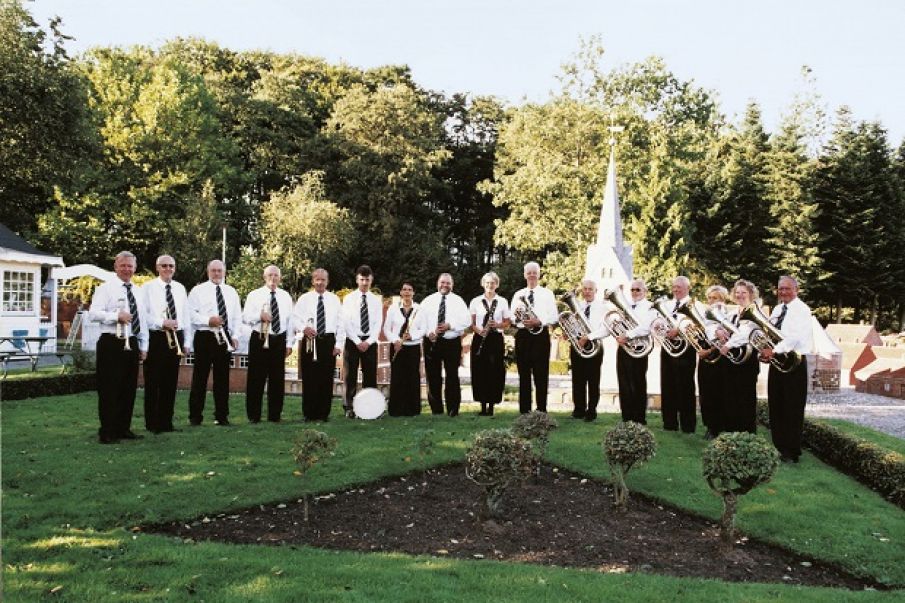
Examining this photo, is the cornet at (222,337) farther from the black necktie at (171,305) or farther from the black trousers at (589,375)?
the black trousers at (589,375)

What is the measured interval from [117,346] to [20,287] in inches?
776

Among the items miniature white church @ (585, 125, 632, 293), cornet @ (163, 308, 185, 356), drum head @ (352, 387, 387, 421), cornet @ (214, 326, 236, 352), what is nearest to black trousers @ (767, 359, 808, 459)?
drum head @ (352, 387, 387, 421)

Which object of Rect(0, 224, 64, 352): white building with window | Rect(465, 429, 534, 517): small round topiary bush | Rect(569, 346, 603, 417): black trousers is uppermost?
Rect(0, 224, 64, 352): white building with window

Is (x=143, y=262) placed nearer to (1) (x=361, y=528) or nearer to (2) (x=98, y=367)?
(2) (x=98, y=367)

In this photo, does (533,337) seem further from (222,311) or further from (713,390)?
(222,311)

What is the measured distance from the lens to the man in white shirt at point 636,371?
38.5 feet

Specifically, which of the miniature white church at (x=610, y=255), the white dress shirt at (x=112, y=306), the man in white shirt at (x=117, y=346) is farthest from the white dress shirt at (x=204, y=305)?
the miniature white church at (x=610, y=255)

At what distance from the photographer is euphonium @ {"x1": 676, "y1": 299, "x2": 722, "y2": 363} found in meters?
10.8

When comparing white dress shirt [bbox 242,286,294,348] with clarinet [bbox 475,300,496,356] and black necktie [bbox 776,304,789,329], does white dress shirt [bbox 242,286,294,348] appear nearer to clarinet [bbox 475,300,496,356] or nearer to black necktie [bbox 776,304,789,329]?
clarinet [bbox 475,300,496,356]

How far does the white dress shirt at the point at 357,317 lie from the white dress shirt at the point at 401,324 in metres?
0.26

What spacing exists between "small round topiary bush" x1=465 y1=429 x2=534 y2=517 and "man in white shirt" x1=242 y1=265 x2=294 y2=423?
5.40 m

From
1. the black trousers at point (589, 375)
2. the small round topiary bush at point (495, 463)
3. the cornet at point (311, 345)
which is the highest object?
the cornet at point (311, 345)

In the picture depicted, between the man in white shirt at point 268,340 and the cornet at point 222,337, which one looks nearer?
the cornet at point 222,337

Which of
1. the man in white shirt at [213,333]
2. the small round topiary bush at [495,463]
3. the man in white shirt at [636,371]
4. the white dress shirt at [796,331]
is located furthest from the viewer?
the man in white shirt at [636,371]
